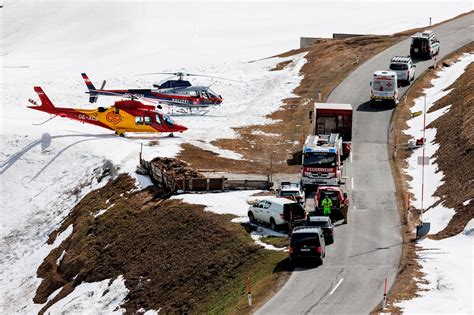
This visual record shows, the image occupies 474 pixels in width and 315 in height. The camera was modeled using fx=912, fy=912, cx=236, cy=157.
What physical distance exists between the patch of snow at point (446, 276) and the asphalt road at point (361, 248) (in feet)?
4.78

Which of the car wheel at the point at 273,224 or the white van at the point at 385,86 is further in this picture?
the white van at the point at 385,86

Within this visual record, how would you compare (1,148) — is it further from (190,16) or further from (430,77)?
(190,16)

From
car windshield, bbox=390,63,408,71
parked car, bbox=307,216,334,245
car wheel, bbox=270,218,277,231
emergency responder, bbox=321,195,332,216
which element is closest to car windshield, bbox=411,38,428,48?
car windshield, bbox=390,63,408,71

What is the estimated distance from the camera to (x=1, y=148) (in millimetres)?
67938

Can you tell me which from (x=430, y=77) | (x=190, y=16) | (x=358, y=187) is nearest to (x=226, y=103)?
(x=430, y=77)

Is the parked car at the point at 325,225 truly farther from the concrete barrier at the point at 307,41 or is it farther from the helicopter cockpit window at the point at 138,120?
the concrete barrier at the point at 307,41

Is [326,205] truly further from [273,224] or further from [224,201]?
[224,201]

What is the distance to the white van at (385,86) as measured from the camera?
73000 millimetres

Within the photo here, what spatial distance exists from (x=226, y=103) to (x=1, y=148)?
23140 millimetres

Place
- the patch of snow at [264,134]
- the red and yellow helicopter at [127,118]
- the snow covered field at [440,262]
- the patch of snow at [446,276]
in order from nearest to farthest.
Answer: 1. the patch of snow at [446,276]
2. the snow covered field at [440,262]
3. the red and yellow helicopter at [127,118]
4. the patch of snow at [264,134]

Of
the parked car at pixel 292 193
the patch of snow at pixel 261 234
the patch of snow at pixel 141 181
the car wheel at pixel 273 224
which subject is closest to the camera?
the patch of snow at pixel 261 234

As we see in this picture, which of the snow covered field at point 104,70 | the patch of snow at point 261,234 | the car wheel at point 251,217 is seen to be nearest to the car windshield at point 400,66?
the snow covered field at point 104,70

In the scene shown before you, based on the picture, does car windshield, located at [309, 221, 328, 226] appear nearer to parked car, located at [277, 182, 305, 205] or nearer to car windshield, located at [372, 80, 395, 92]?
parked car, located at [277, 182, 305, 205]

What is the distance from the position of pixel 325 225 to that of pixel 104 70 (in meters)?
64.0
